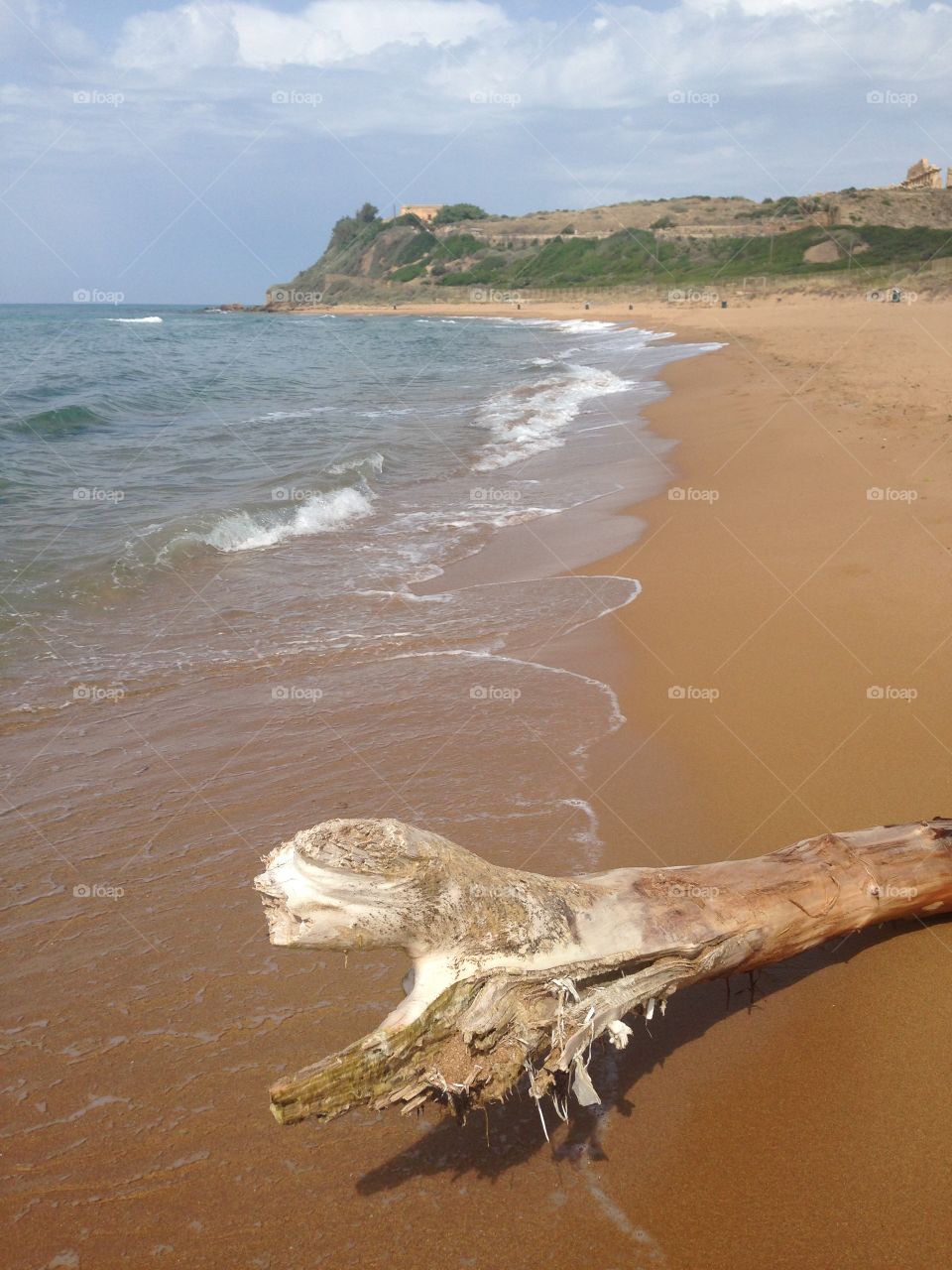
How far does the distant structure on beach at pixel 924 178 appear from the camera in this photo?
258 feet

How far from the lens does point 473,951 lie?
8.57ft

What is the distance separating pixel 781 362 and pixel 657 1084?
797 inches

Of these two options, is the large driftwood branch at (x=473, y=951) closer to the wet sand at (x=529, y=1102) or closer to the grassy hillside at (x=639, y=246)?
the wet sand at (x=529, y=1102)

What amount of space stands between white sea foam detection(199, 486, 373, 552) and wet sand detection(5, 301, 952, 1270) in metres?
4.15

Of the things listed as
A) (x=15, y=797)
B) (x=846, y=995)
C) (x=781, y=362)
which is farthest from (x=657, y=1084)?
(x=781, y=362)

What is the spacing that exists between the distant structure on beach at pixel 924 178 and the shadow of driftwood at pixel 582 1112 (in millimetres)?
88173

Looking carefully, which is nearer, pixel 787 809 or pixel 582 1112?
pixel 582 1112

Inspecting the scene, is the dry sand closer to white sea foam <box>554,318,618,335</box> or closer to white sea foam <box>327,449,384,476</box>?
white sea foam <box>327,449,384,476</box>

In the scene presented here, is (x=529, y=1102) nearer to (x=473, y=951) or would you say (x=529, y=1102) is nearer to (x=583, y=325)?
(x=473, y=951)

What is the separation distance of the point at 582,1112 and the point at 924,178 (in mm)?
99756

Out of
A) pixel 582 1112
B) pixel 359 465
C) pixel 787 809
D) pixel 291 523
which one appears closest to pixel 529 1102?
pixel 582 1112

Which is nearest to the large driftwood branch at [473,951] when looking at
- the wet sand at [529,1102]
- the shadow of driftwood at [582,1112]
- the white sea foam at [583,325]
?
the shadow of driftwood at [582,1112]

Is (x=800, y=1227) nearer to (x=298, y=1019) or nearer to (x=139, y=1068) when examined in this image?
(x=298, y=1019)

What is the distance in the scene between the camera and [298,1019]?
3139 mm
